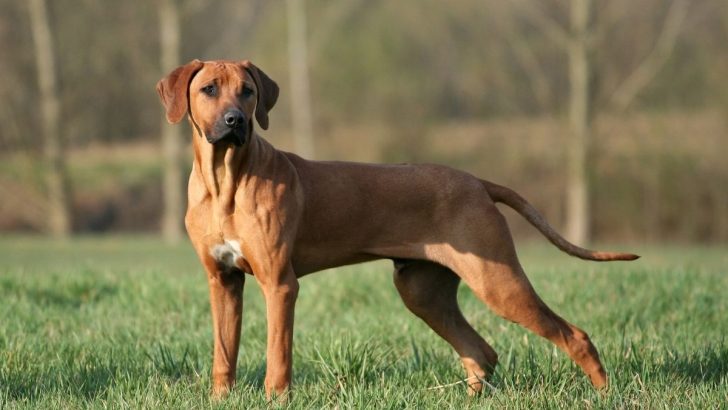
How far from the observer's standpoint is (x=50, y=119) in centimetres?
2883

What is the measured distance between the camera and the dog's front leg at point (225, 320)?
582 cm

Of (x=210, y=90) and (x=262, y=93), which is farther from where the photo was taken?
(x=262, y=93)

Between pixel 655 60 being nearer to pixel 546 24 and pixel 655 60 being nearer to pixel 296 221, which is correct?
pixel 546 24

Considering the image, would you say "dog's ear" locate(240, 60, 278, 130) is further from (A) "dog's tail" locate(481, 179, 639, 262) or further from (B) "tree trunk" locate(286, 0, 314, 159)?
(B) "tree trunk" locate(286, 0, 314, 159)

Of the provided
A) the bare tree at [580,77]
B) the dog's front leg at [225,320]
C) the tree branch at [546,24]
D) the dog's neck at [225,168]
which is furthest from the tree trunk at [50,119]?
the dog's neck at [225,168]

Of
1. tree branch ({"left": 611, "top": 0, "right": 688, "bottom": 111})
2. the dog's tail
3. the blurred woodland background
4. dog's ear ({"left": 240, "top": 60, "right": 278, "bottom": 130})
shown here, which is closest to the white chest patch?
dog's ear ({"left": 240, "top": 60, "right": 278, "bottom": 130})

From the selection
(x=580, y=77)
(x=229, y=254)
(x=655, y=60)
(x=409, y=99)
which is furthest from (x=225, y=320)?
(x=409, y=99)

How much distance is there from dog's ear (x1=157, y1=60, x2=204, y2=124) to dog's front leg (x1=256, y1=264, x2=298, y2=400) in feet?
3.14

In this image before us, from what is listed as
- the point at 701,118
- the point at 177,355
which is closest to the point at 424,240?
the point at 177,355

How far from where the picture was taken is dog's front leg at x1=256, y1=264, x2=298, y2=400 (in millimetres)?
5512

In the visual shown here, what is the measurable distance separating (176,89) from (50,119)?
24386mm

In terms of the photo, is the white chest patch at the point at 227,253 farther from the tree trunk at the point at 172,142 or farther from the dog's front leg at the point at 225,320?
the tree trunk at the point at 172,142

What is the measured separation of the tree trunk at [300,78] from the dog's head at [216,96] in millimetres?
25551


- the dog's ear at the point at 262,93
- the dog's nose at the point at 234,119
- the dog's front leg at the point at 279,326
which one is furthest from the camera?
the dog's ear at the point at 262,93
